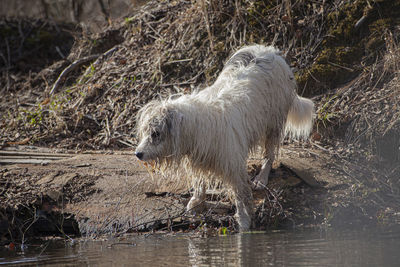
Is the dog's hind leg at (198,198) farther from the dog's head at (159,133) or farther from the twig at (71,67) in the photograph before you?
the twig at (71,67)

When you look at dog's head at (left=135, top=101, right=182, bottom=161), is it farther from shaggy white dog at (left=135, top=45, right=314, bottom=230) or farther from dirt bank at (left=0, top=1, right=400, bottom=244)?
dirt bank at (left=0, top=1, right=400, bottom=244)

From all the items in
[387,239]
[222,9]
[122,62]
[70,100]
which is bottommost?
[387,239]

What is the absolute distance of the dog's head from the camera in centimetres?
559

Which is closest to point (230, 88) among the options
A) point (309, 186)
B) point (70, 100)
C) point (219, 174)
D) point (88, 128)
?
point (219, 174)

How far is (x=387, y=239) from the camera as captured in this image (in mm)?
5160

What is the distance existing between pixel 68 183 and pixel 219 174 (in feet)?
7.23

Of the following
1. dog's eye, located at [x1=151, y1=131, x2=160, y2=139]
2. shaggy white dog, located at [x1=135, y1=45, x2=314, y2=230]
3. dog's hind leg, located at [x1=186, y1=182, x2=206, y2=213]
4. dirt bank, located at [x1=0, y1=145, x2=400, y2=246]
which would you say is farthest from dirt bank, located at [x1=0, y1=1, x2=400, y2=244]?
dog's eye, located at [x1=151, y1=131, x2=160, y2=139]

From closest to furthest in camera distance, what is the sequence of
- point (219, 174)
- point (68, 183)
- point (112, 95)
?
1. point (219, 174)
2. point (68, 183)
3. point (112, 95)

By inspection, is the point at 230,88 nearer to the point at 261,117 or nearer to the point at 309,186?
the point at 261,117

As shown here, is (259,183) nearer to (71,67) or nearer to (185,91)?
(185,91)

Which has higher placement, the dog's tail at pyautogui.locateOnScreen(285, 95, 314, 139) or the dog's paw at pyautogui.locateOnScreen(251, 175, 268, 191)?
the dog's tail at pyautogui.locateOnScreen(285, 95, 314, 139)

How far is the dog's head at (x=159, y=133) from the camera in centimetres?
559

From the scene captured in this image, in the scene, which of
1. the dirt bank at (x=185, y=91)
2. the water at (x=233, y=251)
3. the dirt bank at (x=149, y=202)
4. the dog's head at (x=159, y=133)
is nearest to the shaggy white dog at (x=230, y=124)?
the dog's head at (x=159, y=133)

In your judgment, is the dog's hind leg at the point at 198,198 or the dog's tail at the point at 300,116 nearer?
the dog's hind leg at the point at 198,198
